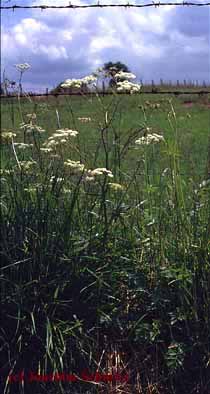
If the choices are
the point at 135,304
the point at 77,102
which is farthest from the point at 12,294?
the point at 77,102

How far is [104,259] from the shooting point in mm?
4379

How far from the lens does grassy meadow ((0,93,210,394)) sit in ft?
13.7

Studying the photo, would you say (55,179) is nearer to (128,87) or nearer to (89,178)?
(89,178)

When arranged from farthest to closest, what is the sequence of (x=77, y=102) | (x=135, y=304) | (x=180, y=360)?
(x=77, y=102)
(x=135, y=304)
(x=180, y=360)

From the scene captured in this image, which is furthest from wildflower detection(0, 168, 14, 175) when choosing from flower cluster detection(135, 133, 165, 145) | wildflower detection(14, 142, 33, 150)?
flower cluster detection(135, 133, 165, 145)

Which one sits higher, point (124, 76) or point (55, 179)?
point (124, 76)

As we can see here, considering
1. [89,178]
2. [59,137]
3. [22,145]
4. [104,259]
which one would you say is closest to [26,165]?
[22,145]

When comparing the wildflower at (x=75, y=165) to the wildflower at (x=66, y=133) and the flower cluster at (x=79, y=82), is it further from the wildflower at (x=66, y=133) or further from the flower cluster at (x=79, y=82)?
the flower cluster at (x=79, y=82)

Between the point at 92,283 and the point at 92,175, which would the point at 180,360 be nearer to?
the point at 92,283

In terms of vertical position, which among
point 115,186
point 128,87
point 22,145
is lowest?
point 115,186

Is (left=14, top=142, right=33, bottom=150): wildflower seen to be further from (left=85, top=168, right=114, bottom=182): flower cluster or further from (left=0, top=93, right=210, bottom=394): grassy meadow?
(left=85, top=168, right=114, bottom=182): flower cluster

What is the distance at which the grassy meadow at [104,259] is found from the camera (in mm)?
4188

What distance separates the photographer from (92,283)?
4266 millimetres

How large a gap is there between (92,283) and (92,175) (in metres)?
0.56
